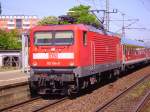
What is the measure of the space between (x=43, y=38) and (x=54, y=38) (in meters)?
0.48

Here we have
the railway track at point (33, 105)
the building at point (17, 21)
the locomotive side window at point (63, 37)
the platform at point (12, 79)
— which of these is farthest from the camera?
the building at point (17, 21)

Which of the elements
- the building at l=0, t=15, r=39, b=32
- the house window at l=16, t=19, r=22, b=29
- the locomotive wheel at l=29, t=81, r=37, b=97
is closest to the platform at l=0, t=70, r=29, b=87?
the locomotive wheel at l=29, t=81, r=37, b=97

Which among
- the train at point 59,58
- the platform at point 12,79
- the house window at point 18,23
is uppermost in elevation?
the house window at point 18,23

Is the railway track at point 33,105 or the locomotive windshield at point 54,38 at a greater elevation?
the locomotive windshield at point 54,38

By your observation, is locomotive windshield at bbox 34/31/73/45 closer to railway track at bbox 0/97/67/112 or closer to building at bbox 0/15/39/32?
railway track at bbox 0/97/67/112

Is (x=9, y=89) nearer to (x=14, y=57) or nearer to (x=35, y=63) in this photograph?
(x=35, y=63)

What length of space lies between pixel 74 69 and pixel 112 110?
119 inches

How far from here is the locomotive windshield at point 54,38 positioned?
16.6 metres

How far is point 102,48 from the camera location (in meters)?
20.6

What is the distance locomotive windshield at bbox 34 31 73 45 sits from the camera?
1656cm

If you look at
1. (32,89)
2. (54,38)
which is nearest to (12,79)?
(32,89)

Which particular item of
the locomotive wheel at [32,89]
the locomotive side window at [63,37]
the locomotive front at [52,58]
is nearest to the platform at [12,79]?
the locomotive wheel at [32,89]

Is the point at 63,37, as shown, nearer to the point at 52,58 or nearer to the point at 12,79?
the point at 52,58

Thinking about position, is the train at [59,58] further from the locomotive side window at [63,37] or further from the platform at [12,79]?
the platform at [12,79]
